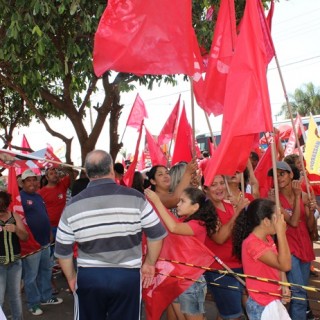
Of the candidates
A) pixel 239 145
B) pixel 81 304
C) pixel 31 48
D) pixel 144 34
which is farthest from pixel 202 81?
pixel 31 48

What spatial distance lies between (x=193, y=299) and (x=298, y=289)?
93 centimetres

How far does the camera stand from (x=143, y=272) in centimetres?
369

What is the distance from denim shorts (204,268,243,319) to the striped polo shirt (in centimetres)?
103

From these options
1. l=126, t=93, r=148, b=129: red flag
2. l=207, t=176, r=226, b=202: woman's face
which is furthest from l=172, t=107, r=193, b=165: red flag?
l=126, t=93, r=148, b=129: red flag

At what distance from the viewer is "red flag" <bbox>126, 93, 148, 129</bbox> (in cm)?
937

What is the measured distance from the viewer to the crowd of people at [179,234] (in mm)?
3322

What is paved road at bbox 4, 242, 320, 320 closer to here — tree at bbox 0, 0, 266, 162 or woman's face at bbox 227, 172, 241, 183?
woman's face at bbox 227, 172, 241, 183

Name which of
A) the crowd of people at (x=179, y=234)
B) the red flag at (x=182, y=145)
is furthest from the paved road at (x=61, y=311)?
the red flag at (x=182, y=145)

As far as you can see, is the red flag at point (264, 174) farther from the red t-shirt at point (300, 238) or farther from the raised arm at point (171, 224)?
the raised arm at point (171, 224)

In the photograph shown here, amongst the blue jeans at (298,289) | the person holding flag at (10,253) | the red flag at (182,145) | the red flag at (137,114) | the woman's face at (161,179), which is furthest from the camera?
the red flag at (137,114)

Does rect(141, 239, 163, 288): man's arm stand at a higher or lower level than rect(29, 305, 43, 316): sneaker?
higher

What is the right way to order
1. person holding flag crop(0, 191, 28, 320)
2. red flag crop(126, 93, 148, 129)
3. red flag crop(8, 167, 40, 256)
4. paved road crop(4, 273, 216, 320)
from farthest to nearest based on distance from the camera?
1. red flag crop(126, 93, 148, 129)
2. red flag crop(8, 167, 40, 256)
3. paved road crop(4, 273, 216, 320)
4. person holding flag crop(0, 191, 28, 320)

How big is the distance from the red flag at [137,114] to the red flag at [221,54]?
5034mm

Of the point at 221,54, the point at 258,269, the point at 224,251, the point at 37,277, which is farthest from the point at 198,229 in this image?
the point at 37,277
